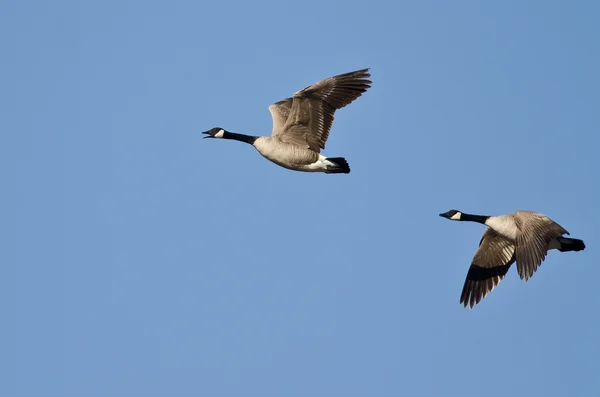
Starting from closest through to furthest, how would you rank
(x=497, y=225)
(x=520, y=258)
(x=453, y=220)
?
(x=520, y=258) → (x=497, y=225) → (x=453, y=220)

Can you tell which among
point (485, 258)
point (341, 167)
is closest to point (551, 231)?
point (485, 258)

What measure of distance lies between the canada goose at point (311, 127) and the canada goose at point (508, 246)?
3291 millimetres

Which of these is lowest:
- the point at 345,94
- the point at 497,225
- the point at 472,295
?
the point at 472,295

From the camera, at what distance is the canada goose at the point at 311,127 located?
16.7 metres

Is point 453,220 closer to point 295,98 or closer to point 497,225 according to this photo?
point 497,225

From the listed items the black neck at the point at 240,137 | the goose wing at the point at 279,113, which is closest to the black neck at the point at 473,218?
the goose wing at the point at 279,113

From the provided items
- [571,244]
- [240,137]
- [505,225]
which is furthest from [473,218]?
[240,137]

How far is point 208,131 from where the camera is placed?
63.0ft

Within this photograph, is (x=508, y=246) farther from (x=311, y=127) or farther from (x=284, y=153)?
(x=284, y=153)

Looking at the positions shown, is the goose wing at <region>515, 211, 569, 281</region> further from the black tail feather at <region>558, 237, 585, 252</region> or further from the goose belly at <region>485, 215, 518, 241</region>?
Result: the black tail feather at <region>558, 237, 585, 252</region>

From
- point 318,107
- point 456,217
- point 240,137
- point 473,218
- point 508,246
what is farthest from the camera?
point 456,217

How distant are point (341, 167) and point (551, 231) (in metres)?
3.86

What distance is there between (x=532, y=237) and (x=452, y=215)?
3.19m

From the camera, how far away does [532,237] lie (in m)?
16.9
